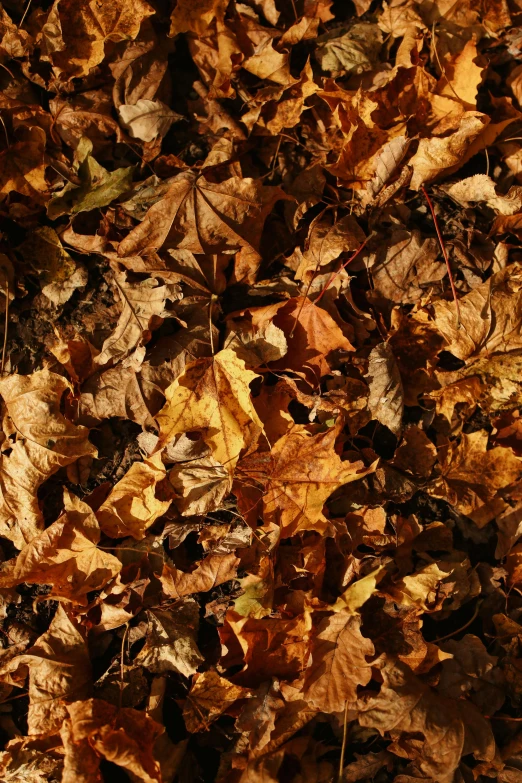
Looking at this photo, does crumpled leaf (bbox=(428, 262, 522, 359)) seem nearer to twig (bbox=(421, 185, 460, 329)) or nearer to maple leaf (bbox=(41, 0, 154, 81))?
twig (bbox=(421, 185, 460, 329))

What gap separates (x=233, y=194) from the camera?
212 centimetres

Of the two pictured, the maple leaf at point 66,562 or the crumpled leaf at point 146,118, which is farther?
the crumpled leaf at point 146,118

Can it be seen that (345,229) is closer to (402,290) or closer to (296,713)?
(402,290)

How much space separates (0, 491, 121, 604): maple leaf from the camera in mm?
2045

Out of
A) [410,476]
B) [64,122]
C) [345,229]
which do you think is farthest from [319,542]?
[64,122]

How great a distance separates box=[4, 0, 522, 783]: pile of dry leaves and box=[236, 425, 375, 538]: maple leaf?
10 millimetres

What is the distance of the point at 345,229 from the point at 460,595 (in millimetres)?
1401

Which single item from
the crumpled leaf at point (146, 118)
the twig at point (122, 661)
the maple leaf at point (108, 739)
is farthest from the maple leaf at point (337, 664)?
the crumpled leaf at point (146, 118)

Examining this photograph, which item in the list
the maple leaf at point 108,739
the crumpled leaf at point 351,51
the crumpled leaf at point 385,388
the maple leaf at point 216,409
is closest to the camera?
the maple leaf at point 108,739

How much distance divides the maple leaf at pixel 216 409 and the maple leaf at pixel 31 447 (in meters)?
0.35

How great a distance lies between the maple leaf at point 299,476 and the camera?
6.59ft

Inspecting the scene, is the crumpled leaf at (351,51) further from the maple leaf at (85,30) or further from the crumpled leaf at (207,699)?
the crumpled leaf at (207,699)

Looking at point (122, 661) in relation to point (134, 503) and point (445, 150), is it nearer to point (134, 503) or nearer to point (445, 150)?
point (134, 503)

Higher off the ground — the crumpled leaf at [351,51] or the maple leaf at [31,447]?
the crumpled leaf at [351,51]
